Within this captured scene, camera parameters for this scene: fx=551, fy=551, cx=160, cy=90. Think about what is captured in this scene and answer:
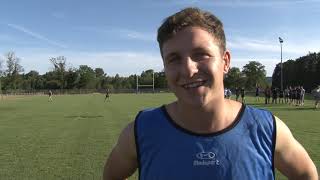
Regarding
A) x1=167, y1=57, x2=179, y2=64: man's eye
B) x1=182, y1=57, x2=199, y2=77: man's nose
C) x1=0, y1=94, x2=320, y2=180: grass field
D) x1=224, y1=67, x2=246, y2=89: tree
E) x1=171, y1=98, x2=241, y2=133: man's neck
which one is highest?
x1=224, y1=67, x2=246, y2=89: tree

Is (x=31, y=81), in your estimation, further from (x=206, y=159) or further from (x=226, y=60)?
(x=206, y=159)

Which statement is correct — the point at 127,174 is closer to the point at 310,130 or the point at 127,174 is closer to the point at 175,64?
the point at 175,64

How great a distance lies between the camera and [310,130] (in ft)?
65.9

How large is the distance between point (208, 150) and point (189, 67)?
1.36ft

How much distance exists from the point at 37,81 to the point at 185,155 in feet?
566

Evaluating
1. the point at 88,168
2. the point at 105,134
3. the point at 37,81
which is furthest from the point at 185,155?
the point at 37,81

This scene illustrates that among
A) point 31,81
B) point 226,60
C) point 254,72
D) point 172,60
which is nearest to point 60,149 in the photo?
point 226,60

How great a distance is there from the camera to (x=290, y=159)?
9.12 ft

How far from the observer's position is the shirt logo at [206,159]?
2602mm

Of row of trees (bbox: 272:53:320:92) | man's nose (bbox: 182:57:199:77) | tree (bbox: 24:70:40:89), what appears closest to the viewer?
man's nose (bbox: 182:57:199:77)

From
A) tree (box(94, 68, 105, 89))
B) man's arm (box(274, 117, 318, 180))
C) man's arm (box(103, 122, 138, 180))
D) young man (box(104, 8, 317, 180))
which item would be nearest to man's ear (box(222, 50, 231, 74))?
young man (box(104, 8, 317, 180))

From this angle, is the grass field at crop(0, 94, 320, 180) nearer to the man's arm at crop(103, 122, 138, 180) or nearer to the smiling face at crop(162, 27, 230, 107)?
the man's arm at crop(103, 122, 138, 180)

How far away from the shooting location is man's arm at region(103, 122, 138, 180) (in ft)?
9.43

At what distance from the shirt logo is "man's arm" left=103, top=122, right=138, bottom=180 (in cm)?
40
